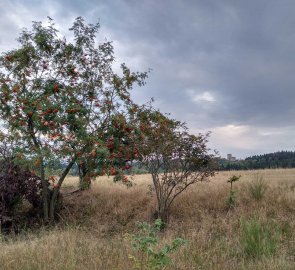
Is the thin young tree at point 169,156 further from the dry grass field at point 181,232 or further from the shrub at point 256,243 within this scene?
the shrub at point 256,243

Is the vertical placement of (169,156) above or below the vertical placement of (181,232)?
above

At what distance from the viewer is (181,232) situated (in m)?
8.30

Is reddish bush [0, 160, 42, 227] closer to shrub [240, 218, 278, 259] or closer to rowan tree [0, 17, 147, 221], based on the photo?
rowan tree [0, 17, 147, 221]

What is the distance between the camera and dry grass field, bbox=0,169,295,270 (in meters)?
5.25

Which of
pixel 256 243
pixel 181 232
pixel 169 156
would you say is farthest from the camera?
pixel 169 156

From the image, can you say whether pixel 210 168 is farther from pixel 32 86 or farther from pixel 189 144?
pixel 32 86

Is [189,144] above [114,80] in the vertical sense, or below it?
below

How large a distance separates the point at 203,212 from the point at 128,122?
349 cm

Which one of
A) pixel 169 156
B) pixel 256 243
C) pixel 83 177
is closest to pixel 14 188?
pixel 83 177

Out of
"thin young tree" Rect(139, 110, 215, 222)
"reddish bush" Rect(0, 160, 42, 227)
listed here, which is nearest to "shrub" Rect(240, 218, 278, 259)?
"thin young tree" Rect(139, 110, 215, 222)

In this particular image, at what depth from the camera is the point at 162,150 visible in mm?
10250

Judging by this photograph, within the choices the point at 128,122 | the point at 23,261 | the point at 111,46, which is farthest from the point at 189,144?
the point at 23,261

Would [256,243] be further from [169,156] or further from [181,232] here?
[169,156]

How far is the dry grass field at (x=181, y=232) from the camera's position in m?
5.25
